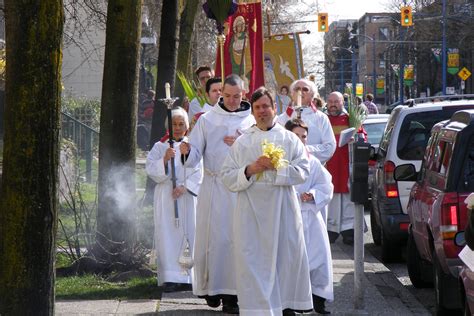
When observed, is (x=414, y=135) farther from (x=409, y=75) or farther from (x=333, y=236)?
(x=409, y=75)

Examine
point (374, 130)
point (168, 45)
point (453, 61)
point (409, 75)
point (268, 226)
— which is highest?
point (409, 75)

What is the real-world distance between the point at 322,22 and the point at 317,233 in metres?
32.4

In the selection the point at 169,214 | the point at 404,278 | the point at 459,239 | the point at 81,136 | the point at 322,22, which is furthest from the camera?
the point at 322,22

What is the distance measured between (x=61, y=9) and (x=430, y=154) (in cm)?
462

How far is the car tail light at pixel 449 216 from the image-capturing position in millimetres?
8297

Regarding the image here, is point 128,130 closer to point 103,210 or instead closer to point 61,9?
point 103,210

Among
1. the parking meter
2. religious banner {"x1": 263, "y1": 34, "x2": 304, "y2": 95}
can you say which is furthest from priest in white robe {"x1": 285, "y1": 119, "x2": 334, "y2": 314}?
religious banner {"x1": 263, "y1": 34, "x2": 304, "y2": 95}

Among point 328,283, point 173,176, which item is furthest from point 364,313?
point 173,176

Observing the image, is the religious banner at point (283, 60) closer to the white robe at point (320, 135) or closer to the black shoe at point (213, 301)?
the white robe at point (320, 135)

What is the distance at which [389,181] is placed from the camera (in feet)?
42.2

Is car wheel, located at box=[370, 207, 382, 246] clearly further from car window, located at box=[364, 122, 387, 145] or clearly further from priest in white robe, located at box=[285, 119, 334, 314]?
car window, located at box=[364, 122, 387, 145]

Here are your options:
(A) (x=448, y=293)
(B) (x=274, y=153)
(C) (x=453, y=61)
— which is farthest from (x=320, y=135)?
(C) (x=453, y=61)

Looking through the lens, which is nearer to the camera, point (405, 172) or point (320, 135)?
point (405, 172)

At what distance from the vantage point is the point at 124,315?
8.73 metres
